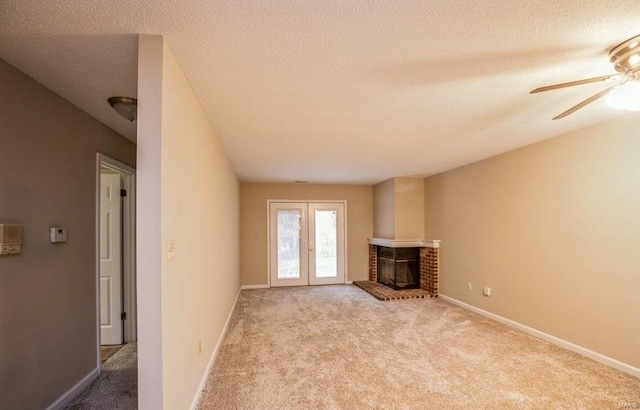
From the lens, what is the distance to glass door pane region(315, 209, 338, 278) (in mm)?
6809

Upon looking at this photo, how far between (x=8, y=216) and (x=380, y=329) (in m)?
3.64

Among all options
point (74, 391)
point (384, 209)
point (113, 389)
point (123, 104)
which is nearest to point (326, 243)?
point (384, 209)

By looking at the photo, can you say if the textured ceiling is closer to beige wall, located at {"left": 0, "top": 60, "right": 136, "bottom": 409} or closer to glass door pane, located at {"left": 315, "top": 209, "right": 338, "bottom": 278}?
beige wall, located at {"left": 0, "top": 60, "right": 136, "bottom": 409}

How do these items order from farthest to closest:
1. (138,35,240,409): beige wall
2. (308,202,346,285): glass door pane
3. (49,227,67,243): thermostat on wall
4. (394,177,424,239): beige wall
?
(308,202,346,285): glass door pane, (394,177,424,239): beige wall, (49,227,67,243): thermostat on wall, (138,35,240,409): beige wall

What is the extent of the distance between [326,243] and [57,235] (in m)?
5.11

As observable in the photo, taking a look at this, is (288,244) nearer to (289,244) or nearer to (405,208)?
(289,244)

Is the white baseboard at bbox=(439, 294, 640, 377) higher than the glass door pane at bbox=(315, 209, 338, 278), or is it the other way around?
the glass door pane at bbox=(315, 209, 338, 278)

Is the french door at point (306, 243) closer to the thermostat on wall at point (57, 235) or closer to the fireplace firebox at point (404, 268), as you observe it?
the fireplace firebox at point (404, 268)

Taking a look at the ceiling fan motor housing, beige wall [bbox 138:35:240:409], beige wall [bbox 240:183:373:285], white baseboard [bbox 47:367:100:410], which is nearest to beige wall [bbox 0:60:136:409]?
white baseboard [bbox 47:367:100:410]

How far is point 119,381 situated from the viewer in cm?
266

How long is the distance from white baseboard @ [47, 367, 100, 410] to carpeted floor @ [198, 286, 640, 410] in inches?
39.1

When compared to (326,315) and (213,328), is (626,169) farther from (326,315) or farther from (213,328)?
(213,328)

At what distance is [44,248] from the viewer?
2104 mm

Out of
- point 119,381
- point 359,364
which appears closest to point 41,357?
point 119,381
